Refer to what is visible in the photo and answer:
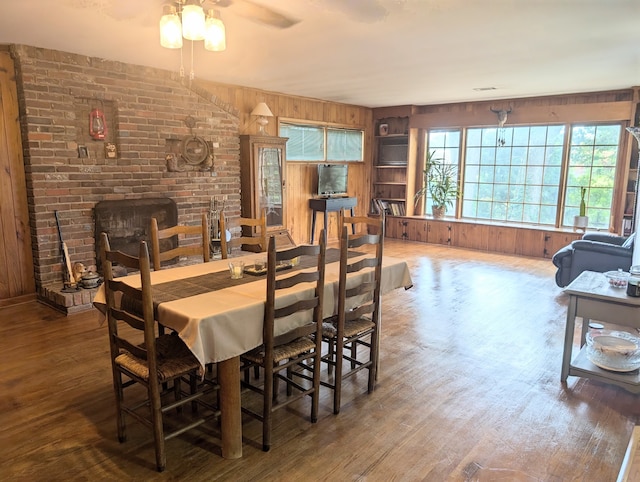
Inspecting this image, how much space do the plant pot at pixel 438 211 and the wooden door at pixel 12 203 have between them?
5931 millimetres

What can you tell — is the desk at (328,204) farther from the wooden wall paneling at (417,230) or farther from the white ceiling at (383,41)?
the white ceiling at (383,41)

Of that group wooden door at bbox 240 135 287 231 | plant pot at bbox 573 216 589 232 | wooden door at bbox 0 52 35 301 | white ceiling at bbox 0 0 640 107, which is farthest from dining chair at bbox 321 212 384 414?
plant pot at bbox 573 216 589 232

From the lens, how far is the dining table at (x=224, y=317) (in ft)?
6.25

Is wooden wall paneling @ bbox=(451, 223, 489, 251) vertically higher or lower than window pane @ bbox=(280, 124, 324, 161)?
lower

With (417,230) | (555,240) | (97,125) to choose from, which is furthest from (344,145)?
(97,125)

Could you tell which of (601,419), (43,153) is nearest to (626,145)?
(601,419)

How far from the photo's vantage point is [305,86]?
5957mm

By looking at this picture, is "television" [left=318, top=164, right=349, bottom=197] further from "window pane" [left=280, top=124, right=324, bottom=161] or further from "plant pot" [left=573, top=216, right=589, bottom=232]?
"plant pot" [left=573, top=216, right=589, bottom=232]

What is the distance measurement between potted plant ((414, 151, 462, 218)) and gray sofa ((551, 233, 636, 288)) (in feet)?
10.00

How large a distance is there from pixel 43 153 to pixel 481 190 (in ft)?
20.8

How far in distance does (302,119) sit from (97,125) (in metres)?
3.19

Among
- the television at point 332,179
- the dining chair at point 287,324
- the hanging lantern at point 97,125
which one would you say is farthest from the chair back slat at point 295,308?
the television at point 332,179

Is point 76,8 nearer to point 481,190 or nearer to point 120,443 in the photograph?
point 120,443

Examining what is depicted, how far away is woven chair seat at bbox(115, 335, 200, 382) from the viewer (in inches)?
78.9
